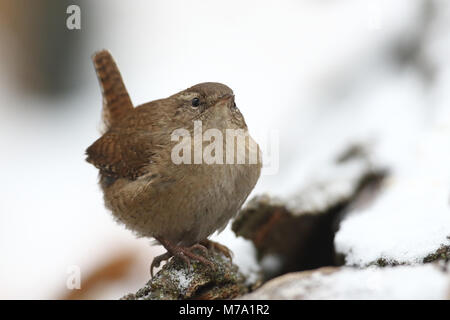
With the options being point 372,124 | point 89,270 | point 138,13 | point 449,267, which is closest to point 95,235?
point 89,270

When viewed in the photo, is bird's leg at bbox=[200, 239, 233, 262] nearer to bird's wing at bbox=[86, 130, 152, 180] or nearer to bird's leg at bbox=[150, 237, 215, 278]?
bird's leg at bbox=[150, 237, 215, 278]

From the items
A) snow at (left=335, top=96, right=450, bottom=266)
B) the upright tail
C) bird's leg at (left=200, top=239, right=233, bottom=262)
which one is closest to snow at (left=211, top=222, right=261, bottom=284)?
bird's leg at (left=200, top=239, right=233, bottom=262)

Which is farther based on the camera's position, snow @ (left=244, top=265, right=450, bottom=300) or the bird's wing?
the bird's wing

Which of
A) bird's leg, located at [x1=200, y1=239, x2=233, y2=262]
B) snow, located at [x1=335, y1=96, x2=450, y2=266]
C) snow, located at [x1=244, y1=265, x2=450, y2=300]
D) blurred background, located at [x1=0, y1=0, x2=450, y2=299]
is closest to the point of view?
A: snow, located at [x1=244, y1=265, x2=450, y2=300]

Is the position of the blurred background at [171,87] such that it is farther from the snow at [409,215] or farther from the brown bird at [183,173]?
the brown bird at [183,173]

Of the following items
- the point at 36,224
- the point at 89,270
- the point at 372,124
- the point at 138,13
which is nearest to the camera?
the point at 89,270

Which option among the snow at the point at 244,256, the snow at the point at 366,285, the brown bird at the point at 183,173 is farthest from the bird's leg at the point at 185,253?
the snow at the point at 366,285
